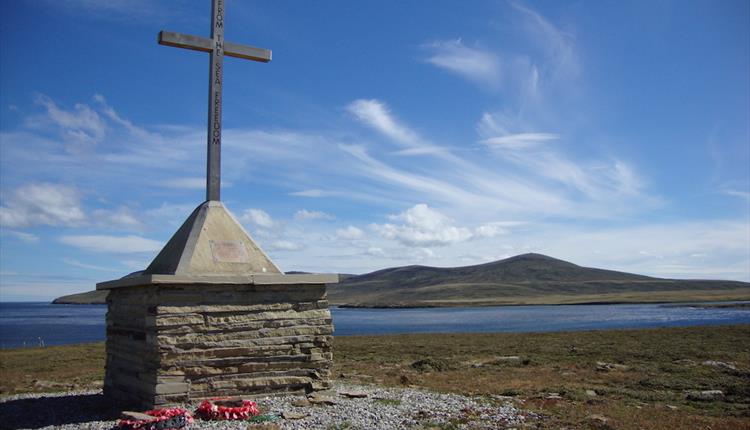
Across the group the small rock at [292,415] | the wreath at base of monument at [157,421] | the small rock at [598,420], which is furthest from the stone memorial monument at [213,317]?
the small rock at [598,420]

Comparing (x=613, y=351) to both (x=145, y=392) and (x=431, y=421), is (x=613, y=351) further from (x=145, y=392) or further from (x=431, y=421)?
(x=145, y=392)

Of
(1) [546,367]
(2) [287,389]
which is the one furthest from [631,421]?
(1) [546,367]

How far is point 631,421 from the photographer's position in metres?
12.2

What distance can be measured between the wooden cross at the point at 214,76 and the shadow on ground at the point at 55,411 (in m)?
5.08

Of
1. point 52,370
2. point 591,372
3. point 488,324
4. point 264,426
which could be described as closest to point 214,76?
point 264,426

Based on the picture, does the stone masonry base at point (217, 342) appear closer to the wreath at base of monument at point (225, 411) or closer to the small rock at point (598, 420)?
the wreath at base of monument at point (225, 411)

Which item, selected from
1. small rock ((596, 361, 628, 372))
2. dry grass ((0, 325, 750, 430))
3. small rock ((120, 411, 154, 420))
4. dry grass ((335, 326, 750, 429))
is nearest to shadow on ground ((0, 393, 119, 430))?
small rock ((120, 411, 154, 420))

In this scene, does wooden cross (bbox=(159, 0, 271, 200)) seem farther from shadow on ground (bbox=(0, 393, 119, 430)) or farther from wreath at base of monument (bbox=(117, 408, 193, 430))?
wreath at base of monument (bbox=(117, 408, 193, 430))

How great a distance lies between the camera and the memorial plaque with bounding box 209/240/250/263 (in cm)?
1326

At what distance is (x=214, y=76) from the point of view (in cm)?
1441

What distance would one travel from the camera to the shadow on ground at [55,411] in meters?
12.1

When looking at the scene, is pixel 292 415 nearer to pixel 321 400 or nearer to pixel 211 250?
pixel 321 400

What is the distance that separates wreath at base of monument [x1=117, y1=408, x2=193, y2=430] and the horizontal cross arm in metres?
8.00

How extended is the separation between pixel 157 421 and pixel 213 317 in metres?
2.61
